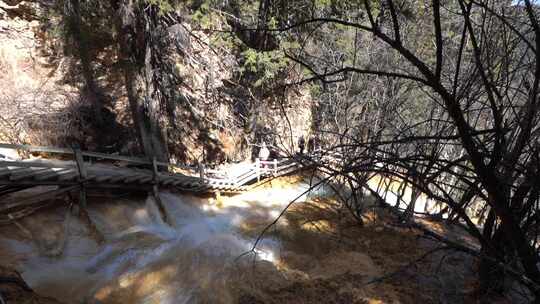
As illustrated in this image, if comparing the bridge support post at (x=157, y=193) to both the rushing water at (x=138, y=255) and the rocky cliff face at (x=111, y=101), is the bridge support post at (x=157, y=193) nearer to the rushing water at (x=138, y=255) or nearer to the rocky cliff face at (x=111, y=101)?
the rushing water at (x=138, y=255)

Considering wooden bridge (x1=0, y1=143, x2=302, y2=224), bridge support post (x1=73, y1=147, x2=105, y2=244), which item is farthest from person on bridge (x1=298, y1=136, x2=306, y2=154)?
bridge support post (x1=73, y1=147, x2=105, y2=244)

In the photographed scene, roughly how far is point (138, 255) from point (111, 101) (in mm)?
10553

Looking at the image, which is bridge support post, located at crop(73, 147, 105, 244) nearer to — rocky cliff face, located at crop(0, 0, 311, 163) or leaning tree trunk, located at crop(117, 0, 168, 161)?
leaning tree trunk, located at crop(117, 0, 168, 161)

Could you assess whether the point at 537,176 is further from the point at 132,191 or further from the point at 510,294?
the point at 132,191

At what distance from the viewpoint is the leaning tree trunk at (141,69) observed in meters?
8.05

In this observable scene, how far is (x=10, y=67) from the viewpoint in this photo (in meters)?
12.9

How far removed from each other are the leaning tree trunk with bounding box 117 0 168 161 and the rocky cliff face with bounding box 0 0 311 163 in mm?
1933

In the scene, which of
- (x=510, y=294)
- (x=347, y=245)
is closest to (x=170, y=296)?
(x=347, y=245)

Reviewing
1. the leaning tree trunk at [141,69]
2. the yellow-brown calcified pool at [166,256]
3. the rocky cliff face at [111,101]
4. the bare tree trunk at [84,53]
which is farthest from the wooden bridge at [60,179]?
the bare tree trunk at [84,53]

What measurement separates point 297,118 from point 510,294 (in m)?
11.1

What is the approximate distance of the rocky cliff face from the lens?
11398 mm

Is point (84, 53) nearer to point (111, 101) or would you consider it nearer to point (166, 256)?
point (111, 101)

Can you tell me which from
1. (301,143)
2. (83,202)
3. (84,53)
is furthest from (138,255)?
(301,143)

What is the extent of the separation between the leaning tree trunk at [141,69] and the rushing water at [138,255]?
6.49ft
